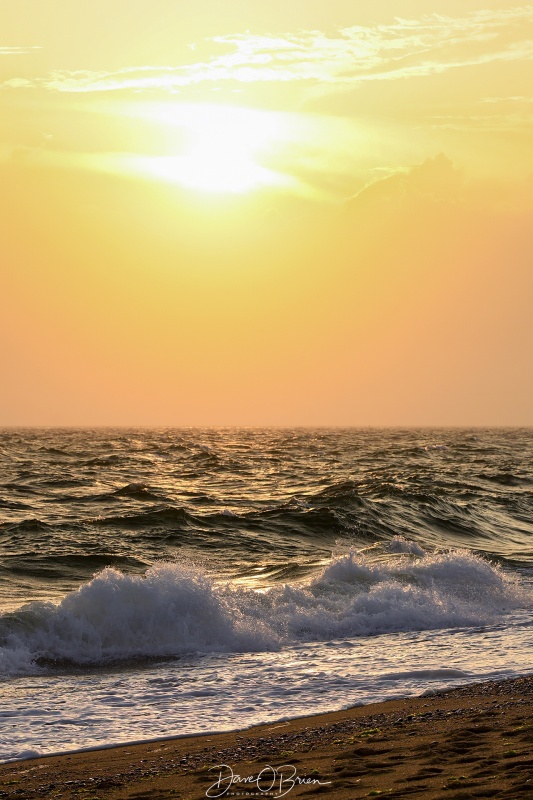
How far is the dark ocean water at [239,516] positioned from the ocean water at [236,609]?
130 millimetres

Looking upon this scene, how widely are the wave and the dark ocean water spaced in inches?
99.8

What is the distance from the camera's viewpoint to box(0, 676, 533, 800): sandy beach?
23.3 ft

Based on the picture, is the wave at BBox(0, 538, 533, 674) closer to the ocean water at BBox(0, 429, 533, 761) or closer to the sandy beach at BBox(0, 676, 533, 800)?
the ocean water at BBox(0, 429, 533, 761)

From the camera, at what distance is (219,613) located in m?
14.9

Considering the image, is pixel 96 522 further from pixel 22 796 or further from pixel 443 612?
pixel 22 796

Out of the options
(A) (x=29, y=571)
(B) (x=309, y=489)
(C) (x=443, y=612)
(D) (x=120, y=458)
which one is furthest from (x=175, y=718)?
(D) (x=120, y=458)

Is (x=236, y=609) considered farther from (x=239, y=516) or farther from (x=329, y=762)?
(x=239, y=516)

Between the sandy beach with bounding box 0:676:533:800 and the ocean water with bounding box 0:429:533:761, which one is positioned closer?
the sandy beach with bounding box 0:676:533:800

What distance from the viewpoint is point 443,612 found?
1614 centimetres
